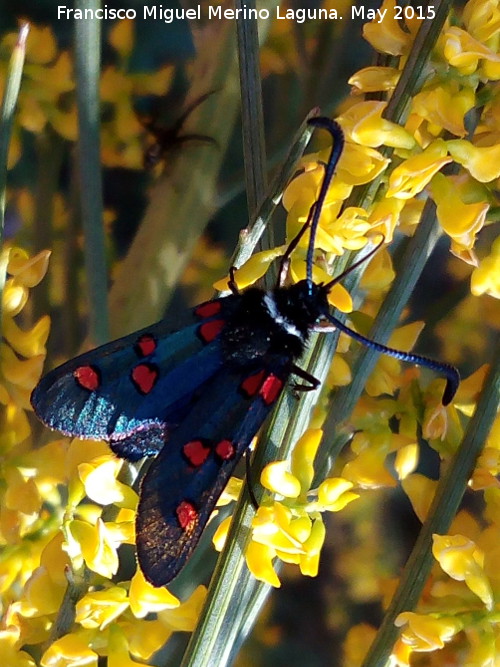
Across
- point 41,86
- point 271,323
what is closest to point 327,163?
point 271,323

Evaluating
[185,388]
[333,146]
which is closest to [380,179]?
[333,146]

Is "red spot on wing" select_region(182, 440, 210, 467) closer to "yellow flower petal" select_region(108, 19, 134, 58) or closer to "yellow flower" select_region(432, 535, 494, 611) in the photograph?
"yellow flower" select_region(432, 535, 494, 611)

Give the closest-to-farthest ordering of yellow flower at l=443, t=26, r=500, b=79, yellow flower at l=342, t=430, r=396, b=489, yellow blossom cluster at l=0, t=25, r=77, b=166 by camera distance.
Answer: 1. yellow flower at l=443, t=26, r=500, b=79
2. yellow flower at l=342, t=430, r=396, b=489
3. yellow blossom cluster at l=0, t=25, r=77, b=166

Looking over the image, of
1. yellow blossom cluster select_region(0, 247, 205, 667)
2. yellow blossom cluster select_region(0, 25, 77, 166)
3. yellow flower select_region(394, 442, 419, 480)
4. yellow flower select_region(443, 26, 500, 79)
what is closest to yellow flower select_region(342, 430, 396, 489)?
yellow flower select_region(394, 442, 419, 480)

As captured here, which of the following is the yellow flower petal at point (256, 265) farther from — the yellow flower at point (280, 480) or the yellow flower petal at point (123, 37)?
the yellow flower petal at point (123, 37)

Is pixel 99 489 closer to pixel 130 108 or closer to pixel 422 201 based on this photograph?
pixel 422 201

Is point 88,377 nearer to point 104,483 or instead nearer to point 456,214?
point 104,483

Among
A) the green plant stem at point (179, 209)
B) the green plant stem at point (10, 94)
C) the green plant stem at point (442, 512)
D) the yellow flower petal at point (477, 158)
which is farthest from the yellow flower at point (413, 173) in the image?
the green plant stem at point (179, 209)
